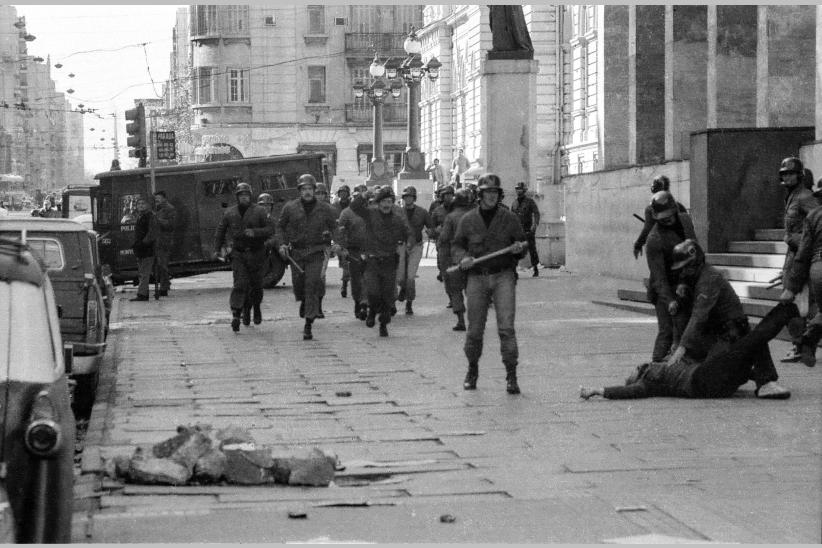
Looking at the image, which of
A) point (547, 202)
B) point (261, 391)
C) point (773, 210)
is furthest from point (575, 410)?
point (547, 202)

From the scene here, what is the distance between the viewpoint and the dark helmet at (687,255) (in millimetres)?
11570

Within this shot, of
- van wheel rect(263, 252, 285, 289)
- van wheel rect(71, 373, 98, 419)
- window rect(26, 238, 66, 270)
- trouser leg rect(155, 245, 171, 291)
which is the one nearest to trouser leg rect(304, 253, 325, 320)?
window rect(26, 238, 66, 270)

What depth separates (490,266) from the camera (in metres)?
12.4

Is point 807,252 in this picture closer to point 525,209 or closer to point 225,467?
point 225,467

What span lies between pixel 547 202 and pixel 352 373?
20656 millimetres

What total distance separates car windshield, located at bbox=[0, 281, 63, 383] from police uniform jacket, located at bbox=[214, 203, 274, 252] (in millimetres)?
11928

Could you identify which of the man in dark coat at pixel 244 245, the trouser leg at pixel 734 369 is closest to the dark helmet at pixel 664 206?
the trouser leg at pixel 734 369

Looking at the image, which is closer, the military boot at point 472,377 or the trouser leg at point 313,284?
the military boot at point 472,377

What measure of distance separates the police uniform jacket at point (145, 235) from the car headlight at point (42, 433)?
19.8 meters

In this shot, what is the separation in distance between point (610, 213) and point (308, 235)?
967cm

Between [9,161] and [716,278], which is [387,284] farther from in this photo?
[9,161]

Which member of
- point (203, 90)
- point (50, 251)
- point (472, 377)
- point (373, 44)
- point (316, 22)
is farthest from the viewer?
point (373, 44)

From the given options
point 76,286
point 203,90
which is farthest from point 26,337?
point 203,90

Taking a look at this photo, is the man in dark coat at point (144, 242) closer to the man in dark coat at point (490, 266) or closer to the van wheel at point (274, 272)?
the van wheel at point (274, 272)
